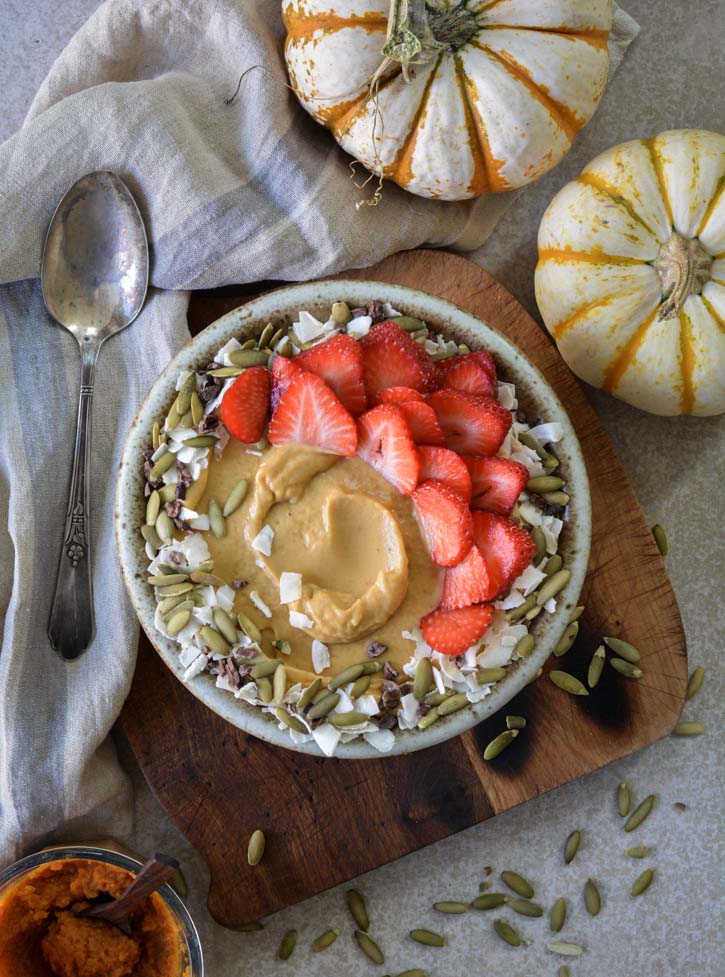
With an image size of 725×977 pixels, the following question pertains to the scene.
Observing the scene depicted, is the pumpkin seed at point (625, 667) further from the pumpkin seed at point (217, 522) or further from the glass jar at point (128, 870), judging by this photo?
the glass jar at point (128, 870)

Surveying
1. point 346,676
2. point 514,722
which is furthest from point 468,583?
point 514,722

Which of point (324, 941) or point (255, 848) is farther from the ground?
point (255, 848)

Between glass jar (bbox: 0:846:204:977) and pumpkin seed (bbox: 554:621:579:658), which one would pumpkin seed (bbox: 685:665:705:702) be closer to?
pumpkin seed (bbox: 554:621:579:658)

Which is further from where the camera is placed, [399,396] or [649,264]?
[649,264]

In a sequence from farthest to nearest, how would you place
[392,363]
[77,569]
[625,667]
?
1. [625,667]
2. [77,569]
3. [392,363]

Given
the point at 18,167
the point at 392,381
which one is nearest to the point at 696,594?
the point at 392,381

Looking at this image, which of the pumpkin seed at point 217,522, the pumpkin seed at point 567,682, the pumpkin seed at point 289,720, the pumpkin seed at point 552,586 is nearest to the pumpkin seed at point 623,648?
the pumpkin seed at point 567,682

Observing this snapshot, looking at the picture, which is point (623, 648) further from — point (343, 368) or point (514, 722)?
point (343, 368)
